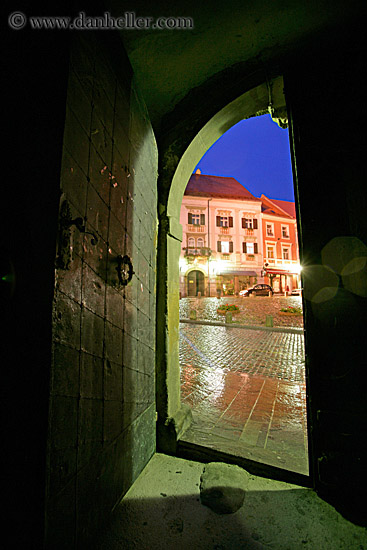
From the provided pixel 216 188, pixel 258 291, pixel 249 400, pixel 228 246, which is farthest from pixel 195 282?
pixel 249 400

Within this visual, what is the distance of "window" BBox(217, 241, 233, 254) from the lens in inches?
1089

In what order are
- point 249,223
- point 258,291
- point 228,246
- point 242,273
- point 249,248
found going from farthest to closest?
point 249,223, point 249,248, point 228,246, point 242,273, point 258,291

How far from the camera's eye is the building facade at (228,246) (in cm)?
2687

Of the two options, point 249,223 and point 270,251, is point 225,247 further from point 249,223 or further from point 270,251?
point 270,251

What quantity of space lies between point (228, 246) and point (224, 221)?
2951mm

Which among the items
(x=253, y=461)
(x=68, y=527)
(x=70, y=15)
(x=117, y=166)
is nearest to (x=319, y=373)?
(x=253, y=461)

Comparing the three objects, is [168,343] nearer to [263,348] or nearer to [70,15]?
[70,15]

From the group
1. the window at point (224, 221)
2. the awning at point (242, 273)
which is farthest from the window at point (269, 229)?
the awning at point (242, 273)

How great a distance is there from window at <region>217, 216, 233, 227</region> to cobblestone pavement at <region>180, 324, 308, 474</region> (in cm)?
2251

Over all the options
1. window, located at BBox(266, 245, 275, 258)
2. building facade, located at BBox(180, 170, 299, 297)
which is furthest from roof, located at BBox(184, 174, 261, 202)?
window, located at BBox(266, 245, 275, 258)

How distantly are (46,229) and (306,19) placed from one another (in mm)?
2460

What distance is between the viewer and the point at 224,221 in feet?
91.6

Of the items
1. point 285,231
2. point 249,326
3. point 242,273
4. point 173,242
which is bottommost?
point 249,326

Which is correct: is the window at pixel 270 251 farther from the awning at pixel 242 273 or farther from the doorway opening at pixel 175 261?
the doorway opening at pixel 175 261
